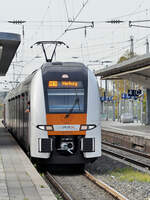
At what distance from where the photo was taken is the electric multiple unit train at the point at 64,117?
11.8 m

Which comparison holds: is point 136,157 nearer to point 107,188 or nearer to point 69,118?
point 69,118

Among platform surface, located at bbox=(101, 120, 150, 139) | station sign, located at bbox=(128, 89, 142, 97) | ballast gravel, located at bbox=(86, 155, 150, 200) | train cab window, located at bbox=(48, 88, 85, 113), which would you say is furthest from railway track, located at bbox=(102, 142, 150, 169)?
station sign, located at bbox=(128, 89, 142, 97)

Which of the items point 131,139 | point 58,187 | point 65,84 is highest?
point 65,84

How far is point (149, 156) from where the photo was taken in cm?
1769

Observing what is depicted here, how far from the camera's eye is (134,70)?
86.0 ft

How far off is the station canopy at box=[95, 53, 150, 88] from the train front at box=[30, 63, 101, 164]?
10418 millimetres

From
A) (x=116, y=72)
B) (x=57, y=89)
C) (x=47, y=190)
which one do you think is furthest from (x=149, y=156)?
(x=116, y=72)

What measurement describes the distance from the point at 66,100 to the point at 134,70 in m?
14.6

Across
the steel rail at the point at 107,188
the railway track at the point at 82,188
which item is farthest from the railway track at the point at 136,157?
the steel rail at the point at 107,188

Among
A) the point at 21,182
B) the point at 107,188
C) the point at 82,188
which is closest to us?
the point at 21,182

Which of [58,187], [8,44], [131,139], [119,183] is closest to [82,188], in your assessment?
[58,187]

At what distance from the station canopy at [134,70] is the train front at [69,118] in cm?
1042

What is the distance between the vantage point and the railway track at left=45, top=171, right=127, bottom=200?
9242mm

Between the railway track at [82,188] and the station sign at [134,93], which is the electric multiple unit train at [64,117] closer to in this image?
the railway track at [82,188]
